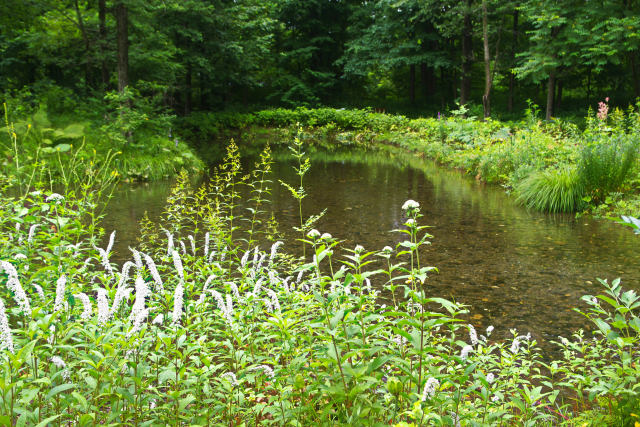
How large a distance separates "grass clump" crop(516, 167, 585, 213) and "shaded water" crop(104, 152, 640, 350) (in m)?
0.28

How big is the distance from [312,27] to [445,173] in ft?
81.8

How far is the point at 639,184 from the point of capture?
316 inches

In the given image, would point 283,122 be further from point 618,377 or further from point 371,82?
point 618,377

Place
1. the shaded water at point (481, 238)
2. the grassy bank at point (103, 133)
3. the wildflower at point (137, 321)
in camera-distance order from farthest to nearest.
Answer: the grassy bank at point (103, 133) < the shaded water at point (481, 238) < the wildflower at point (137, 321)

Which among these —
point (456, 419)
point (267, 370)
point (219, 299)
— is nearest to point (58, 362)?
point (219, 299)

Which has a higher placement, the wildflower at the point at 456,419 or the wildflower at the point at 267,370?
the wildflower at the point at 267,370

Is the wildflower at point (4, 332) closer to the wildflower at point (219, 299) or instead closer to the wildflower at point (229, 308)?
the wildflower at point (219, 299)

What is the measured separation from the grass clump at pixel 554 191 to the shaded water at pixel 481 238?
0.91 ft

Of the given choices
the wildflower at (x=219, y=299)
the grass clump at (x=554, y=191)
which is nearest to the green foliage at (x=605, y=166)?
the grass clump at (x=554, y=191)

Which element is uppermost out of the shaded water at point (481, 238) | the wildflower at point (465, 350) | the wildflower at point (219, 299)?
the wildflower at point (219, 299)

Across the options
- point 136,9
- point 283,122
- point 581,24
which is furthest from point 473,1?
point 136,9

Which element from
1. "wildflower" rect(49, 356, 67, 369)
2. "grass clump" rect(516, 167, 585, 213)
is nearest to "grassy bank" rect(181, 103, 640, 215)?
"grass clump" rect(516, 167, 585, 213)

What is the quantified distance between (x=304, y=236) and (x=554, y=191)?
16.1ft

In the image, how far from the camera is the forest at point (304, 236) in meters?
1.95
